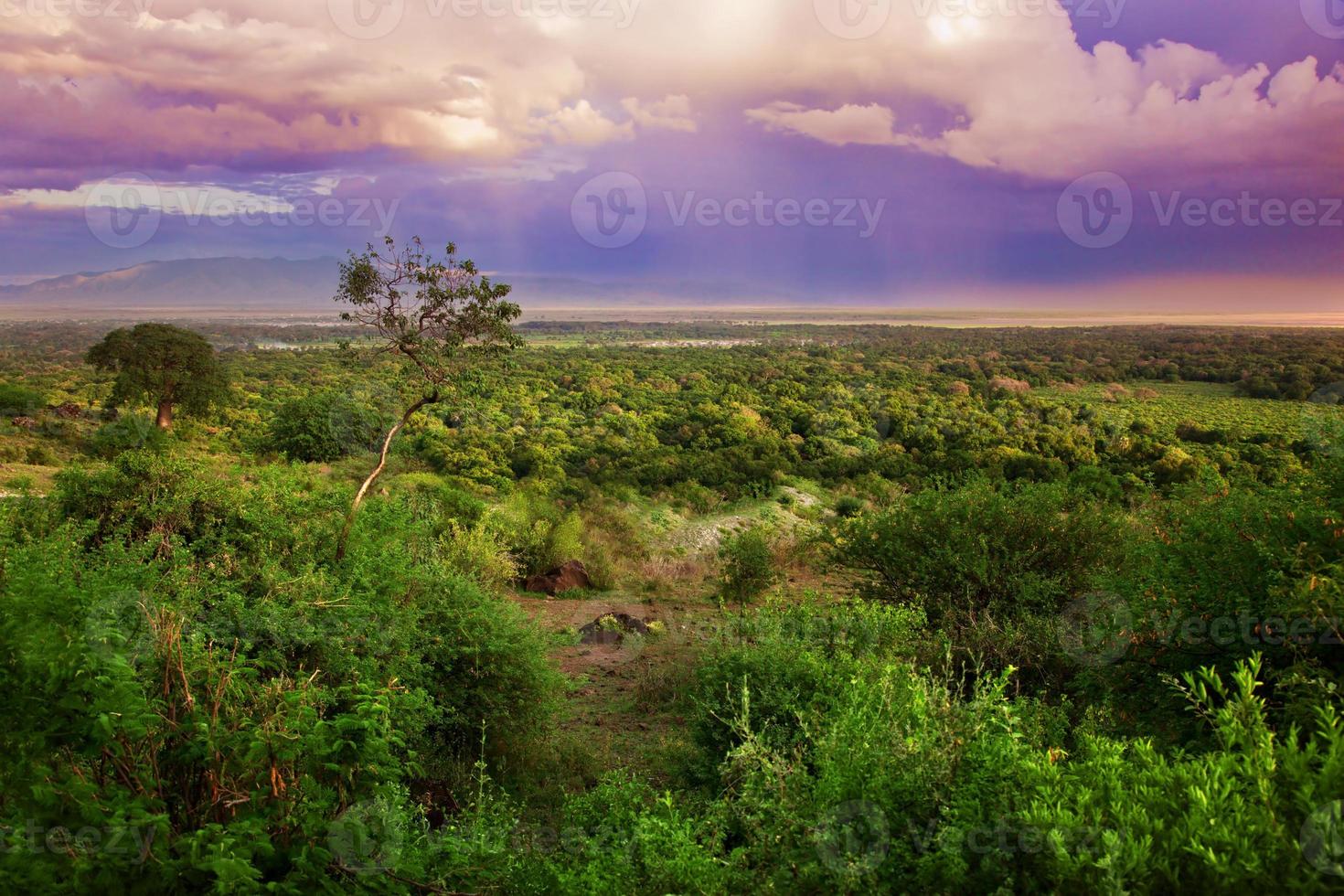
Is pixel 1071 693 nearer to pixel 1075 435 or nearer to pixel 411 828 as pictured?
pixel 411 828

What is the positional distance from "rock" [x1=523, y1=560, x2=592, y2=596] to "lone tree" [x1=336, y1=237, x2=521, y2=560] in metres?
7.32

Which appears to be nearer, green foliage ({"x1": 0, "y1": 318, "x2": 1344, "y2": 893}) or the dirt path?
green foliage ({"x1": 0, "y1": 318, "x2": 1344, "y2": 893})

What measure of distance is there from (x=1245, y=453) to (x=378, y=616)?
3799 centimetres

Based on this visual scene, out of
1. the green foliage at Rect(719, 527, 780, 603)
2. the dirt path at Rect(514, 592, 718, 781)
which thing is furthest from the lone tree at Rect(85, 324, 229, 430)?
the green foliage at Rect(719, 527, 780, 603)

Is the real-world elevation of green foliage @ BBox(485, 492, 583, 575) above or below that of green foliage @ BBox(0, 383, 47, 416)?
below

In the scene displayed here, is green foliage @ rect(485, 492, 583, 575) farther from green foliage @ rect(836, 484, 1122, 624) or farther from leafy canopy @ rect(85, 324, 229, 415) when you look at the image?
leafy canopy @ rect(85, 324, 229, 415)

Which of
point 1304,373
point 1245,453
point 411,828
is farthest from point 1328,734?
point 1304,373

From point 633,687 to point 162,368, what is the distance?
30.5 meters

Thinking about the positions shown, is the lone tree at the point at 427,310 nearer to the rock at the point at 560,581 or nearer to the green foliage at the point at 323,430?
the rock at the point at 560,581

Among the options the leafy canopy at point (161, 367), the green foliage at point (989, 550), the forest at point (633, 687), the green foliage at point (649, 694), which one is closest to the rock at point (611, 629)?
the forest at point (633, 687)

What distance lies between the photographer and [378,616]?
6.79 metres

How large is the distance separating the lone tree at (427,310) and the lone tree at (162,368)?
25.8m

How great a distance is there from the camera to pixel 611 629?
1272 cm

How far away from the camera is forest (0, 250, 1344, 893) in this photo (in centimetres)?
283
